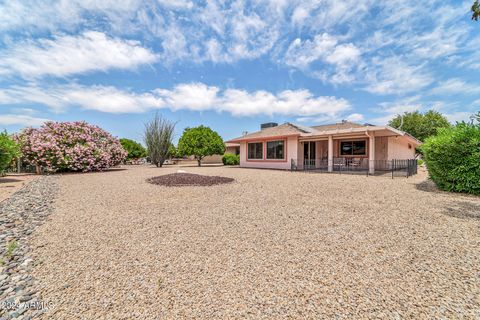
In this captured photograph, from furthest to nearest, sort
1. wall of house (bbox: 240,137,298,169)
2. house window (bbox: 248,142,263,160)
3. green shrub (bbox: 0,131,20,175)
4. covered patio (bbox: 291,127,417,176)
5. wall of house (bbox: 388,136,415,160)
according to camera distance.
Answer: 1. house window (bbox: 248,142,263,160)
2. wall of house (bbox: 240,137,298,169)
3. wall of house (bbox: 388,136,415,160)
4. covered patio (bbox: 291,127,417,176)
5. green shrub (bbox: 0,131,20,175)

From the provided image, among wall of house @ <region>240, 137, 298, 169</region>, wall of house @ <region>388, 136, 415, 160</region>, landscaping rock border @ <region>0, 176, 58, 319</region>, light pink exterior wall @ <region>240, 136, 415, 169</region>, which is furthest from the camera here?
wall of house @ <region>240, 137, 298, 169</region>

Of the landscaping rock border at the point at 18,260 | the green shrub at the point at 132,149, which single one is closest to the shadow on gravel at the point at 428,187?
the landscaping rock border at the point at 18,260

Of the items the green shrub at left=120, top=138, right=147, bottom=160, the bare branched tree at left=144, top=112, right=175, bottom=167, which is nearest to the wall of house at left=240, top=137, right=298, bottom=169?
the bare branched tree at left=144, top=112, right=175, bottom=167

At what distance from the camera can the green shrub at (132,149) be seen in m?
28.7

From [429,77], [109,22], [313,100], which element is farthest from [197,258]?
[313,100]

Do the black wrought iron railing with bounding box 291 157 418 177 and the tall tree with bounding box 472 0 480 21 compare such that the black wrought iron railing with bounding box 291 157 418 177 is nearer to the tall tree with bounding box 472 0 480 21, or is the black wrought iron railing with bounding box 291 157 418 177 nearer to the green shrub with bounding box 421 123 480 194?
the green shrub with bounding box 421 123 480 194

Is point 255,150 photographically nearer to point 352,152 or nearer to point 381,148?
point 352,152

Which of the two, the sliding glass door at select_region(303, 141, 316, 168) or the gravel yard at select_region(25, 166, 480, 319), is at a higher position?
the sliding glass door at select_region(303, 141, 316, 168)

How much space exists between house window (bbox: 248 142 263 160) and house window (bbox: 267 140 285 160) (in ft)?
3.05

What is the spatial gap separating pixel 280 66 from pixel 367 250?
571 inches

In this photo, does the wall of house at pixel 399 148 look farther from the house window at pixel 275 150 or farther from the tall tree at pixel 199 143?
the tall tree at pixel 199 143

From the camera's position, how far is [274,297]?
2.08 metres

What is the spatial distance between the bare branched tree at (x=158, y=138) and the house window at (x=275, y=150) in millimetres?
11519

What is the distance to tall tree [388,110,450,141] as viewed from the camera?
27.9 metres
